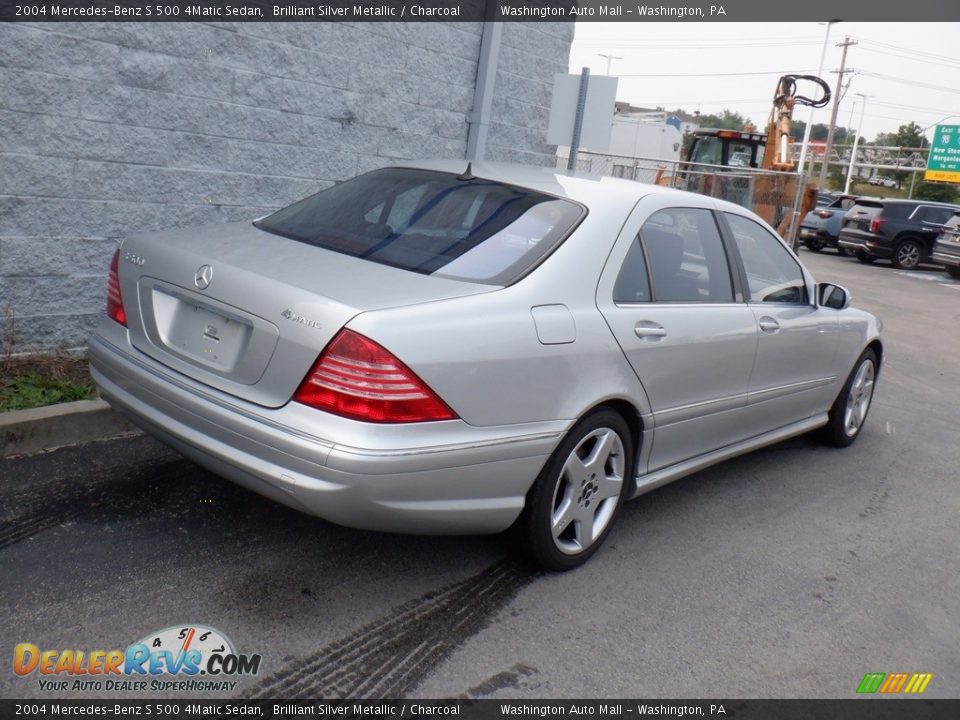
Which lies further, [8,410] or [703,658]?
[8,410]

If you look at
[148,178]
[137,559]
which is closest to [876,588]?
[137,559]

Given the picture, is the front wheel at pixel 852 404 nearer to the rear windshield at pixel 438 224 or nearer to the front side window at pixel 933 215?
the rear windshield at pixel 438 224

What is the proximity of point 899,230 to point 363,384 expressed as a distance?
22.6 m

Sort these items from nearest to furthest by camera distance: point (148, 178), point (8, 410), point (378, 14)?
point (8, 410)
point (148, 178)
point (378, 14)

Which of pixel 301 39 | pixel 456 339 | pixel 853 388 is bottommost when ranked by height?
pixel 853 388

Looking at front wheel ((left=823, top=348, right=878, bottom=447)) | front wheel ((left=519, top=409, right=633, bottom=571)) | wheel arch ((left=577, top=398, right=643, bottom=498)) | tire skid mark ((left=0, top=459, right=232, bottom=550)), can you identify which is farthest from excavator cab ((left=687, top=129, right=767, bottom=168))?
tire skid mark ((left=0, top=459, right=232, bottom=550))

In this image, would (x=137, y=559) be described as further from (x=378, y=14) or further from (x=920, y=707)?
(x=378, y=14)

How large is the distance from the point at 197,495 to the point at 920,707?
9.78 feet

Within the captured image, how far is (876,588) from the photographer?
4234 millimetres

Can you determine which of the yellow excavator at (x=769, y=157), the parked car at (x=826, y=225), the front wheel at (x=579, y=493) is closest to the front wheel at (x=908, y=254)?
the parked car at (x=826, y=225)

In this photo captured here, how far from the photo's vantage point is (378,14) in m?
7.05

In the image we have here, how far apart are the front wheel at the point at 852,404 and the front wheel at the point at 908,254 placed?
18.2m

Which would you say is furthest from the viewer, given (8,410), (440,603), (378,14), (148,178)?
(378,14)

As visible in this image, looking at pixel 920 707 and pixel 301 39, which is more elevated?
pixel 301 39
